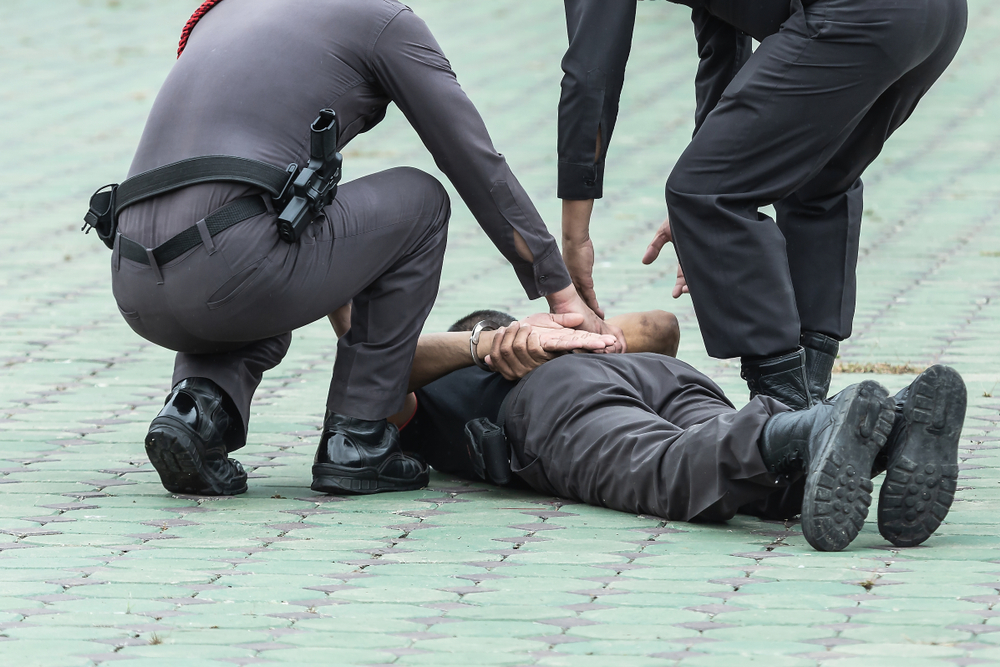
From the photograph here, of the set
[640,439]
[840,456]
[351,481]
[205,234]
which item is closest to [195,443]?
[351,481]

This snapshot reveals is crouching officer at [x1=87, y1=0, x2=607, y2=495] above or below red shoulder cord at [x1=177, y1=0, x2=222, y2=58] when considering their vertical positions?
below

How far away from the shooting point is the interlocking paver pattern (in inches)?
105

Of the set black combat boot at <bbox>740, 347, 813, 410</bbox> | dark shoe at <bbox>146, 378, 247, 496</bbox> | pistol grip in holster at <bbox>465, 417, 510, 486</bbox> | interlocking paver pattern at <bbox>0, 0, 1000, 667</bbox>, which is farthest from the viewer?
black combat boot at <bbox>740, 347, 813, 410</bbox>

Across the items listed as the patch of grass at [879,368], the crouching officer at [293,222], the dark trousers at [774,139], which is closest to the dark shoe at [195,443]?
the crouching officer at [293,222]

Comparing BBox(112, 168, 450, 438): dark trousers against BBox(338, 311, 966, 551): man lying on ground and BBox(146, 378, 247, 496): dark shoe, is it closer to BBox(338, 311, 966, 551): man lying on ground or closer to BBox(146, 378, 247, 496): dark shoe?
BBox(146, 378, 247, 496): dark shoe

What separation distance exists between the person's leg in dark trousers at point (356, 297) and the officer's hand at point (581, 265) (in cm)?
39

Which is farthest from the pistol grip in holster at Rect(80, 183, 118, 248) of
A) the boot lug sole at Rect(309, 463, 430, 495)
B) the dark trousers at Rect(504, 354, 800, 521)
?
the dark trousers at Rect(504, 354, 800, 521)

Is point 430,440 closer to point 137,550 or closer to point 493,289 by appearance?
point 137,550

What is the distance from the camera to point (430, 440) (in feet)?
14.0

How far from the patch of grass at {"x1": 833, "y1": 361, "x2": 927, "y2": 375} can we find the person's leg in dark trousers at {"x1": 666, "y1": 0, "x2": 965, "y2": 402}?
152 centimetres

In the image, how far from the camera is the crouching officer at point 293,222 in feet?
12.3

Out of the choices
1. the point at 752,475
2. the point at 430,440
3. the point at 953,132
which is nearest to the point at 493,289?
the point at 430,440

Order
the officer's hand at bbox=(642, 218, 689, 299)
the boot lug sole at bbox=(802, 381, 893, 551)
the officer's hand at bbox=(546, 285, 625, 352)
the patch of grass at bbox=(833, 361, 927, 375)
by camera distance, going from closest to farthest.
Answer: the boot lug sole at bbox=(802, 381, 893, 551), the officer's hand at bbox=(546, 285, 625, 352), the officer's hand at bbox=(642, 218, 689, 299), the patch of grass at bbox=(833, 361, 927, 375)

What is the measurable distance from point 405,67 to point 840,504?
1.60 m
